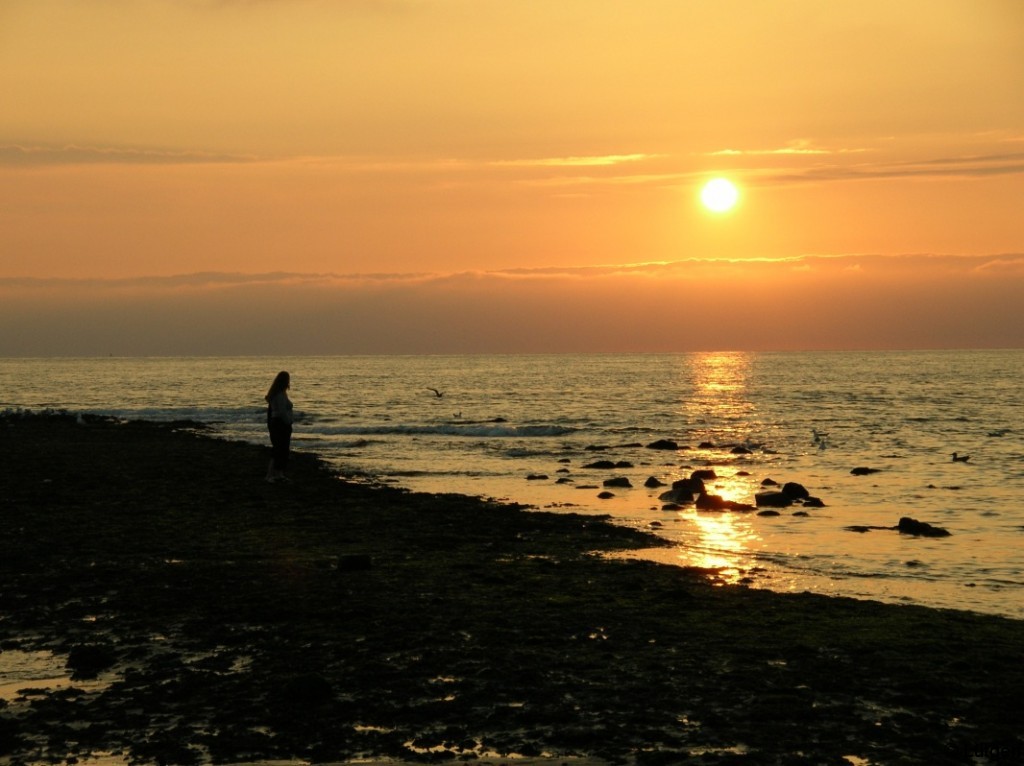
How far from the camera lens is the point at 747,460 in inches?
1426

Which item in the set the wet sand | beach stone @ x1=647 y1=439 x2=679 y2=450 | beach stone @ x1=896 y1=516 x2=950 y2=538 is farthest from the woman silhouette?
beach stone @ x1=647 y1=439 x2=679 y2=450

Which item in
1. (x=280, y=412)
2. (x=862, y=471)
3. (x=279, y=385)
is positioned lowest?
(x=862, y=471)

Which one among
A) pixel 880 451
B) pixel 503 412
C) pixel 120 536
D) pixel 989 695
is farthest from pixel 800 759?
pixel 503 412

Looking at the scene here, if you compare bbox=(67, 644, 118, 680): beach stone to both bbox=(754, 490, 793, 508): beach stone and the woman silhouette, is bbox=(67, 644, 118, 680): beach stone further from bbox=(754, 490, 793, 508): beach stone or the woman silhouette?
bbox=(754, 490, 793, 508): beach stone

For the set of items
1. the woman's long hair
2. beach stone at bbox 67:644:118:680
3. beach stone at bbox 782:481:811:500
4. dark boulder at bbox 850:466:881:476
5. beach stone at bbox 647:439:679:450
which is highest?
the woman's long hair

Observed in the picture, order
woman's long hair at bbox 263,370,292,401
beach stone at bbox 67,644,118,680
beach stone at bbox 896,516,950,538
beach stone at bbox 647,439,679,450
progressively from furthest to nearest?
beach stone at bbox 647,439,679,450, woman's long hair at bbox 263,370,292,401, beach stone at bbox 896,516,950,538, beach stone at bbox 67,644,118,680

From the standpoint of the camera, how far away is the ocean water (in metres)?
15.1

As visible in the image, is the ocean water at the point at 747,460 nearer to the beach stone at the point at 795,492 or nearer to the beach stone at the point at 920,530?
the beach stone at the point at 920,530

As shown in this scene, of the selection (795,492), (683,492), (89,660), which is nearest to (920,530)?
(795,492)

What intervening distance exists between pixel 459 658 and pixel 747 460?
1135 inches

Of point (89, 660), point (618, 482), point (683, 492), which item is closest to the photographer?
point (89, 660)

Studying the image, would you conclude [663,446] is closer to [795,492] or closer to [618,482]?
[618,482]

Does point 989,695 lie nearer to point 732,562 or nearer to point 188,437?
point 732,562

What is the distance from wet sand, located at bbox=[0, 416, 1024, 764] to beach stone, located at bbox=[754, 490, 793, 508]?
6.96m
